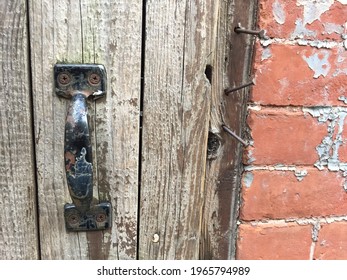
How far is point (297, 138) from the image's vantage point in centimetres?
68

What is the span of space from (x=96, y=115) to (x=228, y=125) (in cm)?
25

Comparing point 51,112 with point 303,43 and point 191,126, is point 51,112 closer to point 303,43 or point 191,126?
point 191,126

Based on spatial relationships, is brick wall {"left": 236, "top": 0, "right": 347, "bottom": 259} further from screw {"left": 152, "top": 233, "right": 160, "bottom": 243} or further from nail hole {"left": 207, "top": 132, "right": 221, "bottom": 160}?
screw {"left": 152, "top": 233, "right": 160, "bottom": 243}

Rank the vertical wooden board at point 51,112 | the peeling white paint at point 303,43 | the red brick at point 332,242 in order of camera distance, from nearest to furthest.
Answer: the vertical wooden board at point 51,112 → the peeling white paint at point 303,43 → the red brick at point 332,242

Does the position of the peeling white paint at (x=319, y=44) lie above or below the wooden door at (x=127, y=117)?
above

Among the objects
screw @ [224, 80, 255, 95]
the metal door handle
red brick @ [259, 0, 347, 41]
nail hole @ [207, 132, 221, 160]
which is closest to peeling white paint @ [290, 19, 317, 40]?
red brick @ [259, 0, 347, 41]

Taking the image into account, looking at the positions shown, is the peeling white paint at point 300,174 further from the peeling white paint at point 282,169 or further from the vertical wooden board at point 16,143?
the vertical wooden board at point 16,143

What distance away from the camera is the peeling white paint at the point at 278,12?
619mm

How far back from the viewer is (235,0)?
631 millimetres

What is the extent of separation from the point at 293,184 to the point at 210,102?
0.23 meters

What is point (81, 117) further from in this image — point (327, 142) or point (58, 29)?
point (327, 142)

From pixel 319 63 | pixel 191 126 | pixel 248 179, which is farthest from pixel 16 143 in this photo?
pixel 319 63

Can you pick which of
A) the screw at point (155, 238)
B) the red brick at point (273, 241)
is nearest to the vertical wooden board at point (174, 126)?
the screw at point (155, 238)

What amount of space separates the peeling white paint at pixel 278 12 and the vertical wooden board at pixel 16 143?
1.30 feet
